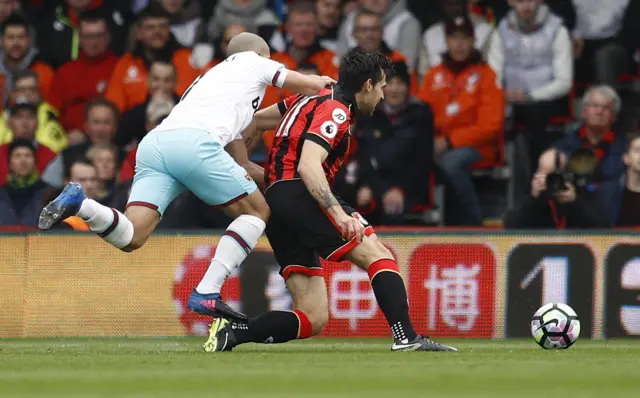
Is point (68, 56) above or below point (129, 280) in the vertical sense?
above

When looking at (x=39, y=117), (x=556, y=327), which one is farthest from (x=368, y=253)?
(x=39, y=117)

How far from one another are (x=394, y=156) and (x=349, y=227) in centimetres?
472

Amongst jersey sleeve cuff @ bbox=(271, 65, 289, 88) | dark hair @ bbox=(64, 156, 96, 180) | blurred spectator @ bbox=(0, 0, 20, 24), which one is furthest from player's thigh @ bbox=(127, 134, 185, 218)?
blurred spectator @ bbox=(0, 0, 20, 24)

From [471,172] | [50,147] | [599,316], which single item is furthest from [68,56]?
[599,316]

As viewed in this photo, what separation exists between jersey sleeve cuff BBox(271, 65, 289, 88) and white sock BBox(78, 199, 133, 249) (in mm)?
1214

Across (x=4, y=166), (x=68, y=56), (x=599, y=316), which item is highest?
(x=68, y=56)

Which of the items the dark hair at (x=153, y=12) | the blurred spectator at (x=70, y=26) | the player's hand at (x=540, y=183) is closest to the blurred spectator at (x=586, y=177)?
the player's hand at (x=540, y=183)

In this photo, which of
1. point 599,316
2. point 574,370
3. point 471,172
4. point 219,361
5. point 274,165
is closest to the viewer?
point 574,370

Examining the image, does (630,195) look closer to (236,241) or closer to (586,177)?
(586,177)

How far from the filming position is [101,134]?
13.1 metres

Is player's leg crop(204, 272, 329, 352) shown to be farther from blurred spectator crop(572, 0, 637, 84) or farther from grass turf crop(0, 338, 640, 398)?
blurred spectator crop(572, 0, 637, 84)

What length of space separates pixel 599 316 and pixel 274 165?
11.9 ft

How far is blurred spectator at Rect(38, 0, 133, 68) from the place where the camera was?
1427 cm

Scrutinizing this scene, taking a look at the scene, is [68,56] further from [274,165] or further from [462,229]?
[274,165]
